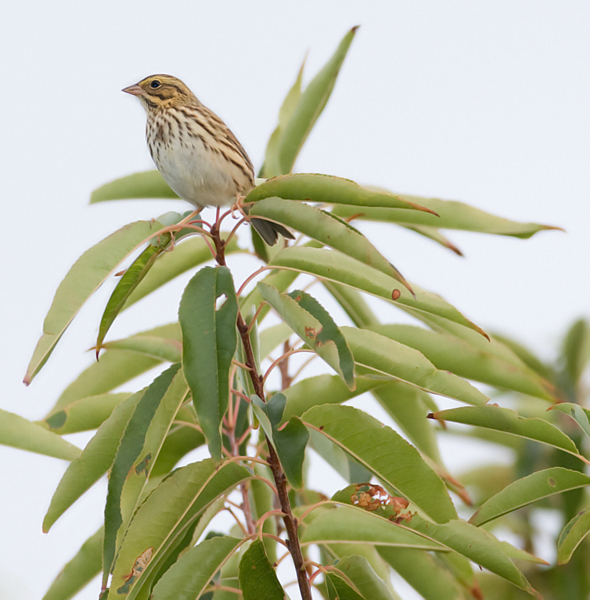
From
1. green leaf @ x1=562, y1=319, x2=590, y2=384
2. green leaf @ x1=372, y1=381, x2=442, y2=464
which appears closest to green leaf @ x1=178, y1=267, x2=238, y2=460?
green leaf @ x1=372, y1=381, x2=442, y2=464

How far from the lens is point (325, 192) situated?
159 cm

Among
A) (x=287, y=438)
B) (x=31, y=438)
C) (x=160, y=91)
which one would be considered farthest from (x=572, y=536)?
(x=160, y=91)

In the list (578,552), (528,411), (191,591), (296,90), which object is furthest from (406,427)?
(578,552)

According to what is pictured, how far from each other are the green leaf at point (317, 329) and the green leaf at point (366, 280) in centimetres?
10

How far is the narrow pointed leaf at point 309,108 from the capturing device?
8.18ft

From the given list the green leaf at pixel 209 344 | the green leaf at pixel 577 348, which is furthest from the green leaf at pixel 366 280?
the green leaf at pixel 577 348

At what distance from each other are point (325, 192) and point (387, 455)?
25.8 inches

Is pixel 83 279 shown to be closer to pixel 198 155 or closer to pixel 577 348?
pixel 198 155

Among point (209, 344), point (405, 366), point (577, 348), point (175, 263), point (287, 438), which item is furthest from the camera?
point (577, 348)

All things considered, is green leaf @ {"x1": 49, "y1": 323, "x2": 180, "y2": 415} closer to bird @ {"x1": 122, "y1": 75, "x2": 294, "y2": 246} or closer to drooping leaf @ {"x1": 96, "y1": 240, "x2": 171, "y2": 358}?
bird @ {"x1": 122, "y1": 75, "x2": 294, "y2": 246}

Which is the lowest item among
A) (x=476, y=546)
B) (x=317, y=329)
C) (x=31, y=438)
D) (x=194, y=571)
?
(x=476, y=546)

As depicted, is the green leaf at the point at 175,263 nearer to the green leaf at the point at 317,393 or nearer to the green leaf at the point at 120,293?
the green leaf at the point at 317,393

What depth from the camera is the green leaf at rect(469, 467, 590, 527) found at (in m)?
1.78

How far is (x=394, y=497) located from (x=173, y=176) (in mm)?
1371
